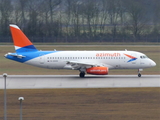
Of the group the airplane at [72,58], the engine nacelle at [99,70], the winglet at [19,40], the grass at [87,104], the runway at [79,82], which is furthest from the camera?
the winglet at [19,40]

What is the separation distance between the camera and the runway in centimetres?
3572

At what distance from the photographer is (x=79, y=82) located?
3794 centimetres

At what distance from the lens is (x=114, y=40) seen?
83938mm

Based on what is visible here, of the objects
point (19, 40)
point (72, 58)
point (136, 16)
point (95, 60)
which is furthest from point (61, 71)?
point (136, 16)

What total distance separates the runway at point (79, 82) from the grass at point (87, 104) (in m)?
2.01

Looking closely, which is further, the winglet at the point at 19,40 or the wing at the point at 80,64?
the winglet at the point at 19,40

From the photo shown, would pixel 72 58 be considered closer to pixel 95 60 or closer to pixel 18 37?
pixel 95 60

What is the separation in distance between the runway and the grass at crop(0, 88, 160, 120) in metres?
2.01

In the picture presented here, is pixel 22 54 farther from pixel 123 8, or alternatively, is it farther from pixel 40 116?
pixel 123 8

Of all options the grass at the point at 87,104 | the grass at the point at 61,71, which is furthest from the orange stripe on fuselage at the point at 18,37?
the grass at the point at 87,104

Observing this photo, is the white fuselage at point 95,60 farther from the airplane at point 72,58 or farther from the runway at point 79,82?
the runway at point 79,82

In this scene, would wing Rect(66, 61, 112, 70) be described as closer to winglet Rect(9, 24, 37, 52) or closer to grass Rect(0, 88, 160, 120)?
winglet Rect(9, 24, 37, 52)

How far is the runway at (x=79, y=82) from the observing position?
35.7 meters

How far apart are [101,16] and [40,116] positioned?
207 feet
